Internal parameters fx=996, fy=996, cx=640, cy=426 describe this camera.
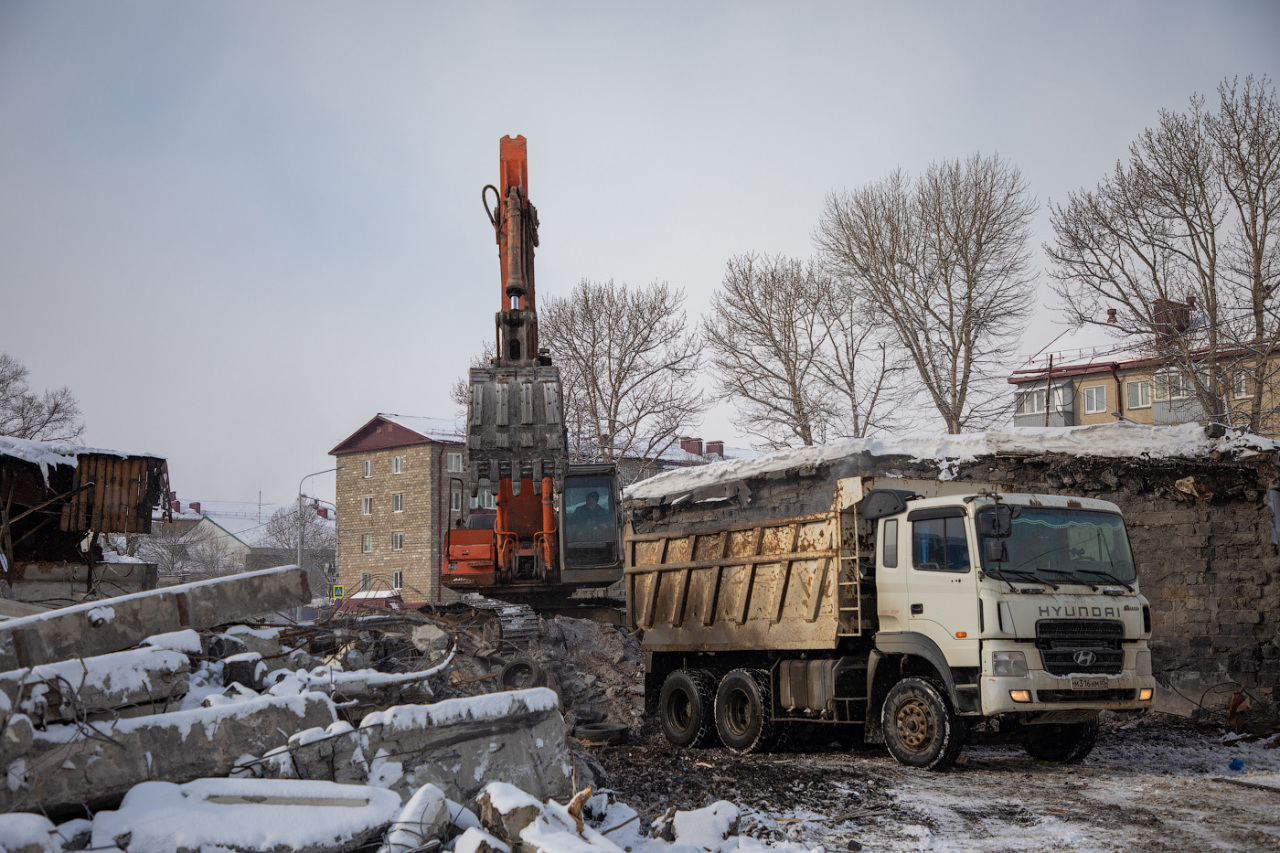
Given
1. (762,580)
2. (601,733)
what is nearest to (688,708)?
(601,733)

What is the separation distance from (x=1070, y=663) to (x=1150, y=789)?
1085mm

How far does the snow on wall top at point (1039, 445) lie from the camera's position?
12602mm

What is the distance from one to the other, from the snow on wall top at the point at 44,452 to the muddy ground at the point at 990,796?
12034 millimetres

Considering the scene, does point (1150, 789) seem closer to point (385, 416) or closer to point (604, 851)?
point (604, 851)

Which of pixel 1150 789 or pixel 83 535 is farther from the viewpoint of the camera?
pixel 83 535

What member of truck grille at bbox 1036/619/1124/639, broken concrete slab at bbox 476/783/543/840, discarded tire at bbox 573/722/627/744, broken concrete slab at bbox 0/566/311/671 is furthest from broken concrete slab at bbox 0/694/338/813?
truck grille at bbox 1036/619/1124/639

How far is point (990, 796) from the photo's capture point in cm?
753

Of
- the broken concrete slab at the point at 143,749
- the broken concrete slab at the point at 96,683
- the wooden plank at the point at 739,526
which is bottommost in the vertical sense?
the broken concrete slab at the point at 143,749

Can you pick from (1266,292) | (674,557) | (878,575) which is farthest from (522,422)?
(1266,292)

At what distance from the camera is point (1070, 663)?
27.3 feet

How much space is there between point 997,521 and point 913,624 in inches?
49.9

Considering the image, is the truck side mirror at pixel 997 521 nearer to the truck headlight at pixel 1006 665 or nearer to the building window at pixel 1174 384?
the truck headlight at pixel 1006 665

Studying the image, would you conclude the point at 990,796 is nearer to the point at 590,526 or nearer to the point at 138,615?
the point at 138,615

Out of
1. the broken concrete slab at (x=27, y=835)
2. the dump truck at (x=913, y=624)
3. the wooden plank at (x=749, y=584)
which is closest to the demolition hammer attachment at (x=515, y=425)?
the dump truck at (x=913, y=624)
